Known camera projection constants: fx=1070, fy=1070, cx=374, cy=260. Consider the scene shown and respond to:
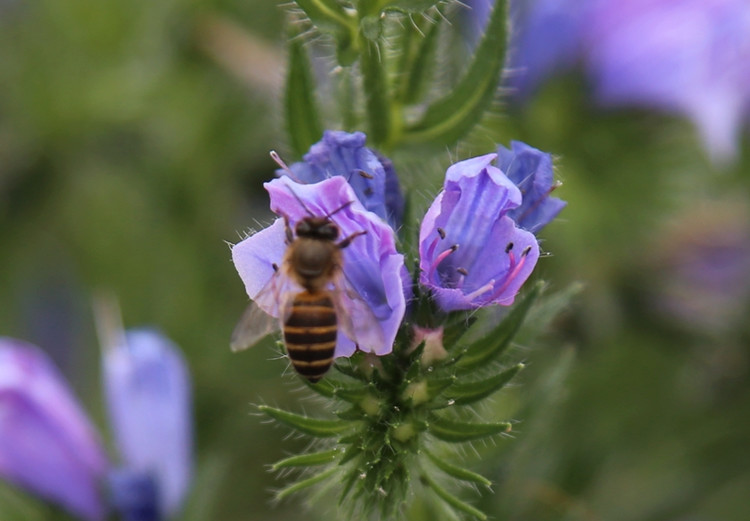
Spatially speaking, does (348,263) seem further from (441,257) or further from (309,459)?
(309,459)

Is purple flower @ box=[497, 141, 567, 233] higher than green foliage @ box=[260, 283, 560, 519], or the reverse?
purple flower @ box=[497, 141, 567, 233]

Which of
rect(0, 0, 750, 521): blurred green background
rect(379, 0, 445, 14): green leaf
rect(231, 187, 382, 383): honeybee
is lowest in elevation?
rect(0, 0, 750, 521): blurred green background

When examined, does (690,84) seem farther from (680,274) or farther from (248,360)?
(248,360)

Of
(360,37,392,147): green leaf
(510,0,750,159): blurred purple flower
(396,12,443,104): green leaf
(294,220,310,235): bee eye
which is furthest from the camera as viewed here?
(510,0,750,159): blurred purple flower

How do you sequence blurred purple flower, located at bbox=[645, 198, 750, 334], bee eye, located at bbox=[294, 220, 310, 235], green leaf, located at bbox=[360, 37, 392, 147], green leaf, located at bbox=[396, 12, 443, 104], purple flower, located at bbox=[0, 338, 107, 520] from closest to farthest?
bee eye, located at bbox=[294, 220, 310, 235] < green leaf, located at bbox=[360, 37, 392, 147] < green leaf, located at bbox=[396, 12, 443, 104] < purple flower, located at bbox=[0, 338, 107, 520] < blurred purple flower, located at bbox=[645, 198, 750, 334]

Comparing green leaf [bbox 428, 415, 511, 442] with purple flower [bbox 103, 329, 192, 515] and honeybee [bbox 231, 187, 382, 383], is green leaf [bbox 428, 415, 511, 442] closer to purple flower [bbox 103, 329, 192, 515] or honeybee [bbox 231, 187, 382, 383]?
honeybee [bbox 231, 187, 382, 383]

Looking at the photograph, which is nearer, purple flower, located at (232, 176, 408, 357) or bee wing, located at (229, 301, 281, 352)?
purple flower, located at (232, 176, 408, 357)

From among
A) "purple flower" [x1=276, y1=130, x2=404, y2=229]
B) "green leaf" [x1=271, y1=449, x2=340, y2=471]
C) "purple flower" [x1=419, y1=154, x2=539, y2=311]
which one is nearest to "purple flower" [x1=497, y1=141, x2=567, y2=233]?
"purple flower" [x1=419, y1=154, x2=539, y2=311]
